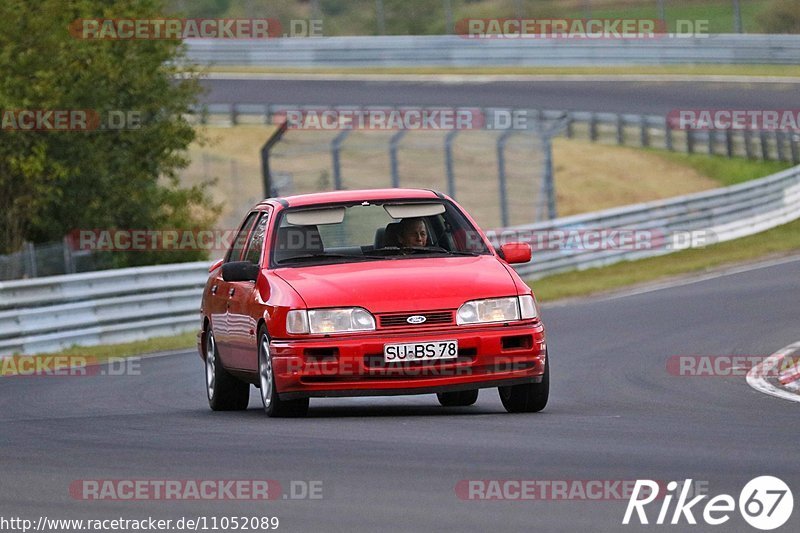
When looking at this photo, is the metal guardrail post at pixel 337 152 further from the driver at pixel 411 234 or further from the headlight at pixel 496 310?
the headlight at pixel 496 310

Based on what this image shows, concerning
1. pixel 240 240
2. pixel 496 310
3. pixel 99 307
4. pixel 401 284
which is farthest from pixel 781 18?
pixel 401 284

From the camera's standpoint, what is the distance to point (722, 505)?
660 cm

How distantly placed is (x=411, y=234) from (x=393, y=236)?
0.41 feet

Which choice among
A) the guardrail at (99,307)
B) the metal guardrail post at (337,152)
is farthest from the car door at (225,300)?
the metal guardrail post at (337,152)

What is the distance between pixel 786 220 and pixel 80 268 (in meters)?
13.8

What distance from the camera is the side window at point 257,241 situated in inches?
453

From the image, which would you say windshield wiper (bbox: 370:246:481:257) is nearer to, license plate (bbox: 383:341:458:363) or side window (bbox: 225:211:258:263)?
license plate (bbox: 383:341:458:363)

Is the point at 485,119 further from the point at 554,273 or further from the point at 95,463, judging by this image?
the point at 95,463

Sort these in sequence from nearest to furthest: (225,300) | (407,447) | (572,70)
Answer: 1. (407,447)
2. (225,300)
3. (572,70)

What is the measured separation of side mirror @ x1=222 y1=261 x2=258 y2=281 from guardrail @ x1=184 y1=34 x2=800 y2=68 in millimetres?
36231

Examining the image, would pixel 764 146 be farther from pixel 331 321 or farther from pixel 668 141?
pixel 331 321

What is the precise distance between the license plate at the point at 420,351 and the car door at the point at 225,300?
2056 millimetres

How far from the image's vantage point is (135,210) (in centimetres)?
2650

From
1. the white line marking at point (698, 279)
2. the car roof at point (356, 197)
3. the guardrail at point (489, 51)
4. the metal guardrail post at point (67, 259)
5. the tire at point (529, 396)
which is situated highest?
the guardrail at point (489, 51)
